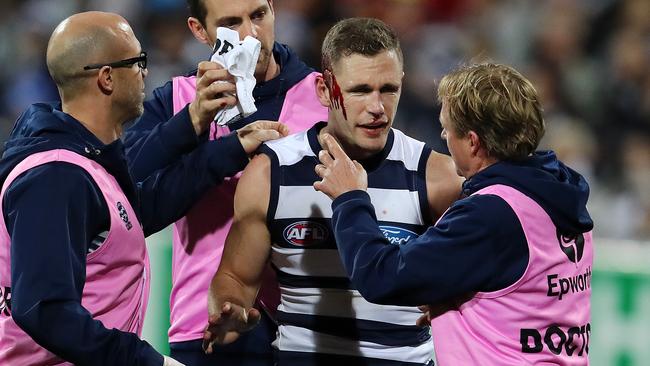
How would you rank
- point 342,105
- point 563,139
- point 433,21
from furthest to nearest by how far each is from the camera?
point 433,21
point 563,139
point 342,105

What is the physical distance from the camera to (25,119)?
331cm

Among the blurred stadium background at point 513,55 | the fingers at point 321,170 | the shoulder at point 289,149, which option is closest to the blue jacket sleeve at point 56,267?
the fingers at point 321,170

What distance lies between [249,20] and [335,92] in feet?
1.86

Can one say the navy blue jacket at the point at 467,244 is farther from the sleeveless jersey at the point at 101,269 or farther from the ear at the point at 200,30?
the ear at the point at 200,30

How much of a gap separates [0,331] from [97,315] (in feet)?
0.90

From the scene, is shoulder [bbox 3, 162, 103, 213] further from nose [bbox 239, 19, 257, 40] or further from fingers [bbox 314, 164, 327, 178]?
nose [bbox 239, 19, 257, 40]

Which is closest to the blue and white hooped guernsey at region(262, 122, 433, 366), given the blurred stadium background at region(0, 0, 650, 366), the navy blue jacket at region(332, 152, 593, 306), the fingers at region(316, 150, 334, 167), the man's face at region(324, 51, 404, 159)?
the man's face at region(324, 51, 404, 159)

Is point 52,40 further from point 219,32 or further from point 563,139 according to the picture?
point 563,139

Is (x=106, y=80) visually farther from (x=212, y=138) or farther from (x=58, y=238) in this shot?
(x=212, y=138)

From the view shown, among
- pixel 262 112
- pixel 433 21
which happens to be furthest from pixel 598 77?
pixel 262 112

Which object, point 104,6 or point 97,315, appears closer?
point 97,315

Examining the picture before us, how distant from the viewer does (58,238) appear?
2.93 meters

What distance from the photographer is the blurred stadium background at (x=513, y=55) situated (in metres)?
7.84

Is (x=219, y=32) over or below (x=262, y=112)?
over
